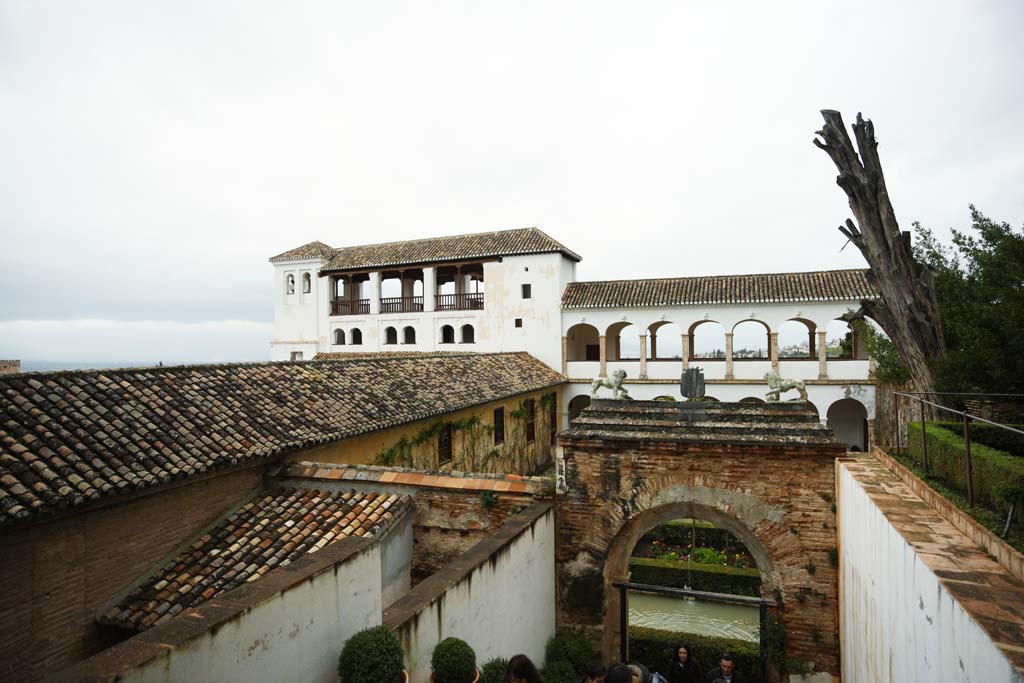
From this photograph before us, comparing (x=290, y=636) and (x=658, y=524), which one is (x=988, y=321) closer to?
(x=658, y=524)

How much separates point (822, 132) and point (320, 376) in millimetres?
10871

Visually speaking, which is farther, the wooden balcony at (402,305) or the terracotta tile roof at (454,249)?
the wooden balcony at (402,305)

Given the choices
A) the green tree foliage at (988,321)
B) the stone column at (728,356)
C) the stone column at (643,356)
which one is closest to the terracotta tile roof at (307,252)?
the stone column at (643,356)

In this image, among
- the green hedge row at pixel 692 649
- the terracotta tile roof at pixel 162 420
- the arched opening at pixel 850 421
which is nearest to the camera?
the terracotta tile roof at pixel 162 420

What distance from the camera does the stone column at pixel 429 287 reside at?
87.9 ft

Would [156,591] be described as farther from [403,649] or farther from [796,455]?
[796,455]

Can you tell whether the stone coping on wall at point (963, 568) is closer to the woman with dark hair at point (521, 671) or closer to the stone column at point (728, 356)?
the woman with dark hair at point (521, 671)

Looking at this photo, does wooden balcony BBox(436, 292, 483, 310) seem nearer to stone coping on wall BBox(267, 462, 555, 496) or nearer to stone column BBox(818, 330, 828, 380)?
stone column BBox(818, 330, 828, 380)

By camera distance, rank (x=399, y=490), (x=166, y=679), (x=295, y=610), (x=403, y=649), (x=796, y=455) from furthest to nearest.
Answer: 1. (x=399, y=490)
2. (x=796, y=455)
3. (x=403, y=649)
4. (x=295, y=610)
5. (x=166, y=679)

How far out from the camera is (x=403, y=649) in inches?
164

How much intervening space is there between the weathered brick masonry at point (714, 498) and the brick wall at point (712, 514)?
0.04ft

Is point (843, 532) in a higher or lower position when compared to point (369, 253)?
lower

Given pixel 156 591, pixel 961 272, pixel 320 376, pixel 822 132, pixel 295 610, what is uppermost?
pixel 822 132

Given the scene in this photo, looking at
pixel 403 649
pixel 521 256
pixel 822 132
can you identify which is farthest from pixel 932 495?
pixel 521 256
